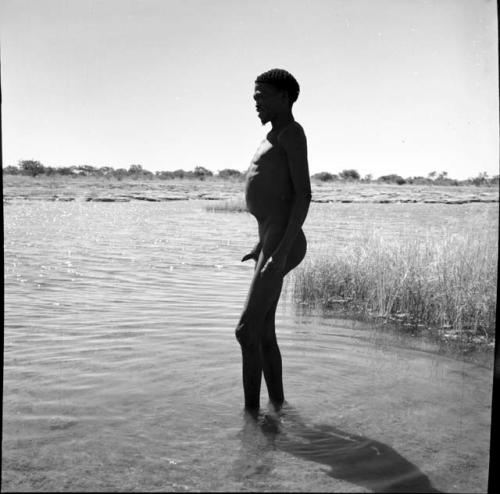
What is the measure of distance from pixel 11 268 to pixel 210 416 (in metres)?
7.76

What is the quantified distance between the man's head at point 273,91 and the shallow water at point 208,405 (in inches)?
48.9

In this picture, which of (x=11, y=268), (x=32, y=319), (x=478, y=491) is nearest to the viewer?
(x=478, y=491)

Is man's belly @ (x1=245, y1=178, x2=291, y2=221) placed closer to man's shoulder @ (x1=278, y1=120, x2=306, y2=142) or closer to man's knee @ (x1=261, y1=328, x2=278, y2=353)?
man's shoulder @ (x1=278, y1=120, x2=306, y2=142)

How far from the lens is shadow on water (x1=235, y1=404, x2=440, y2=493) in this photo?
10.5ft

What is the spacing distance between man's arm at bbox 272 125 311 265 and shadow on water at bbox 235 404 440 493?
0.95 meters

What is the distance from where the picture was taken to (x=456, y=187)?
52.8 m

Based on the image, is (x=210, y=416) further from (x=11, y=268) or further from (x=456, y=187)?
(x=456, y=187)

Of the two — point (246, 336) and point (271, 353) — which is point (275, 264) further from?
point (271, 353)

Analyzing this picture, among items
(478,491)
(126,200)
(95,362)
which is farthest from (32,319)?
(126,200)

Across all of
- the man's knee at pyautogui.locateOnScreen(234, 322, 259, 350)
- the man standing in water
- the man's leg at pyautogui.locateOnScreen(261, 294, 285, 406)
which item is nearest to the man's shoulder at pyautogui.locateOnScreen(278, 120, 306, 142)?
the man standing in water

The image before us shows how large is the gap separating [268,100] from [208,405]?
74.1 inches

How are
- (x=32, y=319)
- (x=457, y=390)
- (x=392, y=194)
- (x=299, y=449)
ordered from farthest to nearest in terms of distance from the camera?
(x=392, y=194)
(x=32, y=319)
(x=457, y=390)
(x=299, y=449)

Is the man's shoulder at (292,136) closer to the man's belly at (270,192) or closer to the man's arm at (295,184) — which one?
the man's arm at (295,184)

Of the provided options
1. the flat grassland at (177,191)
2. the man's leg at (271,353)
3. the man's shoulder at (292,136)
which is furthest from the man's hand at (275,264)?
the flat grassland at (177,191)
